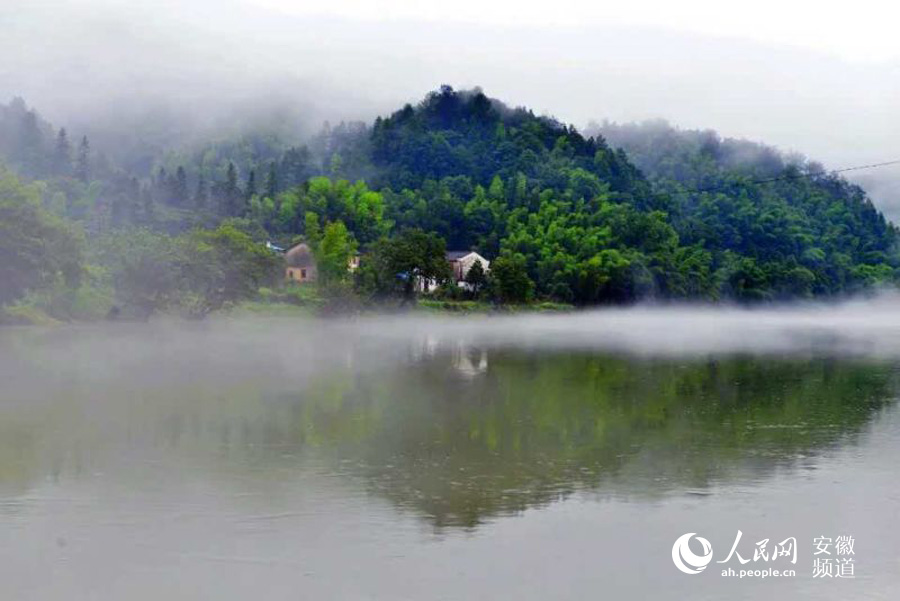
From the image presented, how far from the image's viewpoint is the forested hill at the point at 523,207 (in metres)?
85.6

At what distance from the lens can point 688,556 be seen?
398 inches

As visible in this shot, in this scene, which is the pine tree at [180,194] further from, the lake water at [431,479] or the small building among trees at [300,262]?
the lake water at [431,479]

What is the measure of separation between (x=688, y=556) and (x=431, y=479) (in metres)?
4.10

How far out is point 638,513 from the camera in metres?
11.8

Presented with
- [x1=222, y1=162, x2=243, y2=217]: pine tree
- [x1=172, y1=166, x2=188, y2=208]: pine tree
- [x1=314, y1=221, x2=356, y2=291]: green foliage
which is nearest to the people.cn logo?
[x1=314, y1=221, x2=356, y2=291]: green foliage

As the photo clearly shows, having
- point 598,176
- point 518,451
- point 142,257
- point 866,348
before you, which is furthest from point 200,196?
point 518,451

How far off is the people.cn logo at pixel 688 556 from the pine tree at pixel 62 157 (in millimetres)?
110644

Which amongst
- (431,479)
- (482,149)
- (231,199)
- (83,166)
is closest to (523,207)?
(482,149)

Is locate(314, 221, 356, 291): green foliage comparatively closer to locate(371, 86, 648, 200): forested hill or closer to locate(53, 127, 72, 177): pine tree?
locate(371, 86, 648, 200): forested hill

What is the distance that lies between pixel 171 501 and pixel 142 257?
3674 centimetres

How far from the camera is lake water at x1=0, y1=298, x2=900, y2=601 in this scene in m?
9.54

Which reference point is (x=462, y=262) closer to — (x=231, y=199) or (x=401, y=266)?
(x=401, y=266)

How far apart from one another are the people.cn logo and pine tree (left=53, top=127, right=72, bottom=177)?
11064 cm

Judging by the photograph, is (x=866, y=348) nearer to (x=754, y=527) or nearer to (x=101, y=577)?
(x=754, y=527)
